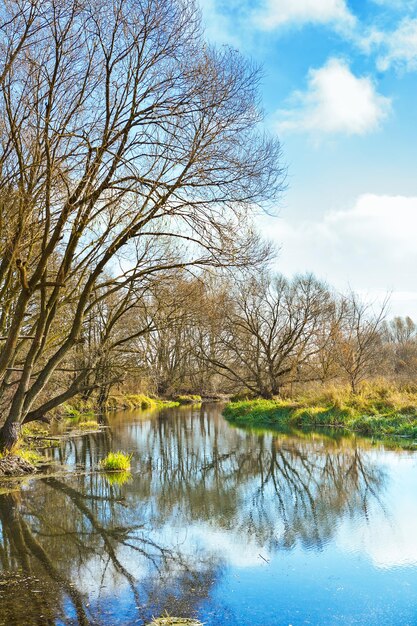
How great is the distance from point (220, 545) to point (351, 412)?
15345 mm

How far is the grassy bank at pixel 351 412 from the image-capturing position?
19.3m

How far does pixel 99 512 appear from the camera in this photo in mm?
9305

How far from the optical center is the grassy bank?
1928 cm

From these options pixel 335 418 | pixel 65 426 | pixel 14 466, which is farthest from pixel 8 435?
pixel 65 426

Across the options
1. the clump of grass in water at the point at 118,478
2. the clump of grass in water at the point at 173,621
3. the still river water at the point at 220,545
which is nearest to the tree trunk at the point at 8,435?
the still river water at the point at 220,545

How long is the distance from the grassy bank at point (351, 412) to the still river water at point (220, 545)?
5171mm

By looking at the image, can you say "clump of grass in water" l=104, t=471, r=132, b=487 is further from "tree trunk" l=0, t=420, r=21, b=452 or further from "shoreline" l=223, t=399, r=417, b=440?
"shoreline" l=223, t=399, r=417, b=440

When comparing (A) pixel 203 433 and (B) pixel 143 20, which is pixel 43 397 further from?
(B) pixel 143 20

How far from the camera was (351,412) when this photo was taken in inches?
857

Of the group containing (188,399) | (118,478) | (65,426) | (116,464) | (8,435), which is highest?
(8,435)

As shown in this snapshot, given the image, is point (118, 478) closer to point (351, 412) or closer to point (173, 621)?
point (173, 621)

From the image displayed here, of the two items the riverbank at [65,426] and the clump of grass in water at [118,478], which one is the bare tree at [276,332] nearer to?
the riverbank at [65,426]

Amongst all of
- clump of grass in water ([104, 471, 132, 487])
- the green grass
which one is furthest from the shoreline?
the green grass

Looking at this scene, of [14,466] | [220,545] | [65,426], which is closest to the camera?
[220,545]
